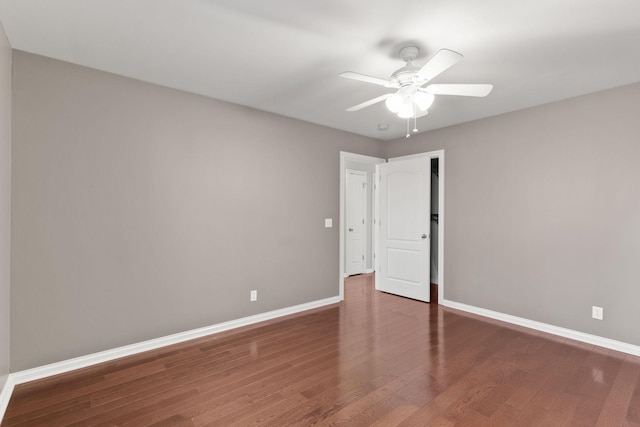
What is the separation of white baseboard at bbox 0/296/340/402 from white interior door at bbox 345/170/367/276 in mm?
2619

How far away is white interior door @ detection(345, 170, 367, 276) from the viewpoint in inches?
257

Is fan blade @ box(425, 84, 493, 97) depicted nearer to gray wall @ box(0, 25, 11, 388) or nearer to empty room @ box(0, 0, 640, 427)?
empty room @ box(0, 0, 640, 427)

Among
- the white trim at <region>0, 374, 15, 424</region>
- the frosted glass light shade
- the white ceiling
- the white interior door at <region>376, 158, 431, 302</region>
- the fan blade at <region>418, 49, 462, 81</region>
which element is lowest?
the white trim at <region>0, 374, 15, 424</region>

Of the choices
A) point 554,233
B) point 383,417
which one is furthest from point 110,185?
point 554,233

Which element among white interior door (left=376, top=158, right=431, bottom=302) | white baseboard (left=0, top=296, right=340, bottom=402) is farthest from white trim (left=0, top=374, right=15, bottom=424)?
white interior door (left=376, top=158, right=431, bottom=302)

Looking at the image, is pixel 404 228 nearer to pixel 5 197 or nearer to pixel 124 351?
pixel 124 351

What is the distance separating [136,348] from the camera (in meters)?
2.92

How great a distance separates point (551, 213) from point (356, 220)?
366cm

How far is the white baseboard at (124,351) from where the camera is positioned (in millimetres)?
2408

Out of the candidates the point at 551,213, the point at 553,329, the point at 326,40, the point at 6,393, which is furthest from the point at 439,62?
the point at 6,393

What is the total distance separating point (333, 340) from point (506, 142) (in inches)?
122

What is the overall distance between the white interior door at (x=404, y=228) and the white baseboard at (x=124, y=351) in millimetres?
1766

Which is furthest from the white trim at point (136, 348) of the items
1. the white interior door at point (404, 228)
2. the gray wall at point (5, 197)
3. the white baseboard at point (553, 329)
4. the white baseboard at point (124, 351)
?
the white baseboard at point (553, 329)

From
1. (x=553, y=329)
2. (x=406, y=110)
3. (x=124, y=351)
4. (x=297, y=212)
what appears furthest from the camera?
(x=297, y=212)
